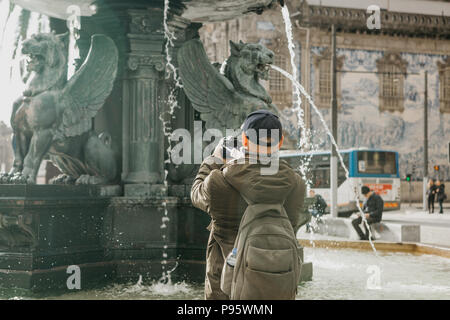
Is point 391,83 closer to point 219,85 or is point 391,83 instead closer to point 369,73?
point 369,73

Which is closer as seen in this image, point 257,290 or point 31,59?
point 257,290

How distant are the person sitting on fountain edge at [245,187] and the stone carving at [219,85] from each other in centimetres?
298

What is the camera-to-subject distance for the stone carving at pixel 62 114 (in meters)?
5.27

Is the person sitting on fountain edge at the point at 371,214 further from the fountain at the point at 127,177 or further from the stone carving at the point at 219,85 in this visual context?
the fountain at the point at 127,177

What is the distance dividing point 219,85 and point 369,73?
92.0 ft

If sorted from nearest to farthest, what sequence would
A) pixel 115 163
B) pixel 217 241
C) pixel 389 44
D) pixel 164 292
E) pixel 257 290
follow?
1. pixel 257 290
2. pixel 217 241
3. pixel 164 292
4. pixel 115 163
5. pixel 389 44

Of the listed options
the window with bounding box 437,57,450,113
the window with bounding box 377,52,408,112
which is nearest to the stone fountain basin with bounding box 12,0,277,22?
the window with bounding box 377,52,408,112

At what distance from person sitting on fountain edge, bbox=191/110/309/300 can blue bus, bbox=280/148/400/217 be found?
55.1ft

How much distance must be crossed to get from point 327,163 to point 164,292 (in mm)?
15164

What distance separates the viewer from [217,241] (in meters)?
2.96

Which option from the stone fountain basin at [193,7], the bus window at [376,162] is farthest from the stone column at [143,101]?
the bus window at [376,162]

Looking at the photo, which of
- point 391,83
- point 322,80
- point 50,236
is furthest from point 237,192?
point 391,83
